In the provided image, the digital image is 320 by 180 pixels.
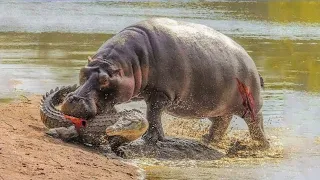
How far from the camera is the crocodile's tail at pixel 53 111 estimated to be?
27.7 feet

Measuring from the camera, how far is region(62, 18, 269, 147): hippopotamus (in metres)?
8.20

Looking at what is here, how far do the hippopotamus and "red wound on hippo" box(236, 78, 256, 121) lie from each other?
35mm

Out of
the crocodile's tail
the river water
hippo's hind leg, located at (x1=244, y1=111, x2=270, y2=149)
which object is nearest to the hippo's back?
hippo's hind leg, located at (x1=244, y1=111, x2=270, y2=149)

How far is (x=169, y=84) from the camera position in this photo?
8.70m

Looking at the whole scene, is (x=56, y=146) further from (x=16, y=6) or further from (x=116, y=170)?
(x=16, y=6)

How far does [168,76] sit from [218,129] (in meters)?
1.31

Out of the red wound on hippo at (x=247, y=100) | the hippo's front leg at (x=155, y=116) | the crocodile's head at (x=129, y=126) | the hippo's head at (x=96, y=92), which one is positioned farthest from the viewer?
the red wound on hippo at (x=247, y=100)

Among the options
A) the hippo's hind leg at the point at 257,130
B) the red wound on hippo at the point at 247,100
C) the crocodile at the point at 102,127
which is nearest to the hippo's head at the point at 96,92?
the crocodile at the point at 102,127

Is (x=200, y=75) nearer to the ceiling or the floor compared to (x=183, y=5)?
Answer: nearer to the ceiling

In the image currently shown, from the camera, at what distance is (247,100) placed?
30.9 ft

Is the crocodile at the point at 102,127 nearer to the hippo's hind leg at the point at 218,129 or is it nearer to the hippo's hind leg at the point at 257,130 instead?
the hippo's hind leg at the point at 218,129

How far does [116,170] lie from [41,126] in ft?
5.77

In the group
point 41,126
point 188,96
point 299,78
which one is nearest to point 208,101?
point 188,96

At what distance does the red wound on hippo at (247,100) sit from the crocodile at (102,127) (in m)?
1.64
